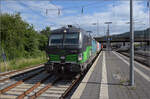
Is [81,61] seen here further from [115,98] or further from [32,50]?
[32,50]

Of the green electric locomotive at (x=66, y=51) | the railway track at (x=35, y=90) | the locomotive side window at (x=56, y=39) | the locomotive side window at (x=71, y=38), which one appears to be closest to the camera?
the railway track at (x=35, y=90)

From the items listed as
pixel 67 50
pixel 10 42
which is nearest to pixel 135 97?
pixel 67 50

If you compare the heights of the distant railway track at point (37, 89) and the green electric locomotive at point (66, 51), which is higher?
the green electric locomotive at point (66, 51)

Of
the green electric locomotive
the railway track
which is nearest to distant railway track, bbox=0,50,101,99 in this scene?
the railway track

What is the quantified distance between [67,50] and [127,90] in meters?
3.94

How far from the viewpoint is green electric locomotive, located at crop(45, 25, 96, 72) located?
8375 mm

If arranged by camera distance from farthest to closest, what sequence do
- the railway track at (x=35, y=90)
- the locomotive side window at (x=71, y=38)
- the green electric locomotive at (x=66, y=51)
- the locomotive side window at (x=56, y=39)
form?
1. the locomotive side window at (x=56, y=39)
2. the locomotive side window at (x=71, y=38)
3. the green electric locomotive at (x=66, y=51)
4. the railway track at (x=35, y=90)

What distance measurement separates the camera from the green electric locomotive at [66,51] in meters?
8.38

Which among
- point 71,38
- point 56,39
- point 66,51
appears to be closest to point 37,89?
point 66,51

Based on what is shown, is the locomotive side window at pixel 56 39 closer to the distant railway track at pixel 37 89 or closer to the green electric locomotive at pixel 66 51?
the green electric locomotive at pixel 66 51

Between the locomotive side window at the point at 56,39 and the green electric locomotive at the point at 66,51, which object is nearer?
the green electric locomotive at the point at 66,51

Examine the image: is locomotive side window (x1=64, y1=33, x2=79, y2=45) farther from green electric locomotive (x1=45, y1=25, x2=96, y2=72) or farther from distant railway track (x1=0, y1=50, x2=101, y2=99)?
distant railway track (x1=0, y1=50, x2=101, y2=99)

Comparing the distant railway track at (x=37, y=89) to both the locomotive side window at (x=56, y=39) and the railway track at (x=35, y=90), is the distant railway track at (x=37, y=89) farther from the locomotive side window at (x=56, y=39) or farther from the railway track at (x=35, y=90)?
the locomotive side window at (x=56, y=39)

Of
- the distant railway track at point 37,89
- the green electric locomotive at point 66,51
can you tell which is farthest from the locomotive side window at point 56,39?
the distant railway track at point 37,89
